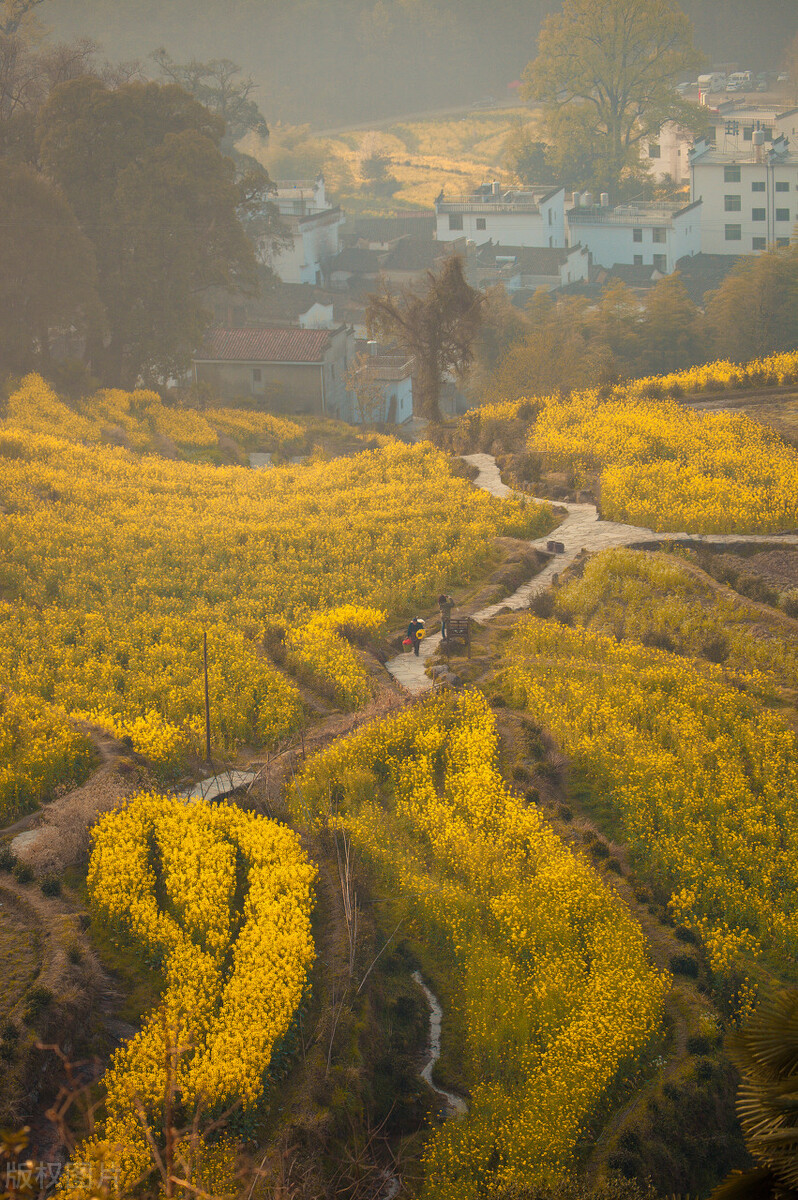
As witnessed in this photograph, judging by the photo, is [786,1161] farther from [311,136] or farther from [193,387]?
[311,136]

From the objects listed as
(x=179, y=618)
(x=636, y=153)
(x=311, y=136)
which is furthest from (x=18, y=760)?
(x=311, y=136)

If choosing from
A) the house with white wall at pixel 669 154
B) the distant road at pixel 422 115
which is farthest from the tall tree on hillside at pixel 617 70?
the distant road at pixel 422 115

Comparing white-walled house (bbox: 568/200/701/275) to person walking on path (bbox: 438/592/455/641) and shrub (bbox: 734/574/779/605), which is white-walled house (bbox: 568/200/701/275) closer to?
shrub (bbox: 734/574/779/605)

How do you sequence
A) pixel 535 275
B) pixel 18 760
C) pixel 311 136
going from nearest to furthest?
pixel 18 760
pixel 535 275
pixel 311 136

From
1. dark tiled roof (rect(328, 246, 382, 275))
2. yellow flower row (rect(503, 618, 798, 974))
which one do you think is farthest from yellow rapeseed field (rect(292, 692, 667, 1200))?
dark tiled roof (rect(328, 246, 382, 275))

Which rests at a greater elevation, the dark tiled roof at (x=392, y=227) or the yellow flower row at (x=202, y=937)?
the dark tiled roof at (x=392, y=227)

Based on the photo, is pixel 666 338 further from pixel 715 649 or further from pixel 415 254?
pixel 715 649

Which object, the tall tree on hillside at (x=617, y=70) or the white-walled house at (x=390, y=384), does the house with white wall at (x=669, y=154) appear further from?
the white-walled house at (x=390, y=384)
